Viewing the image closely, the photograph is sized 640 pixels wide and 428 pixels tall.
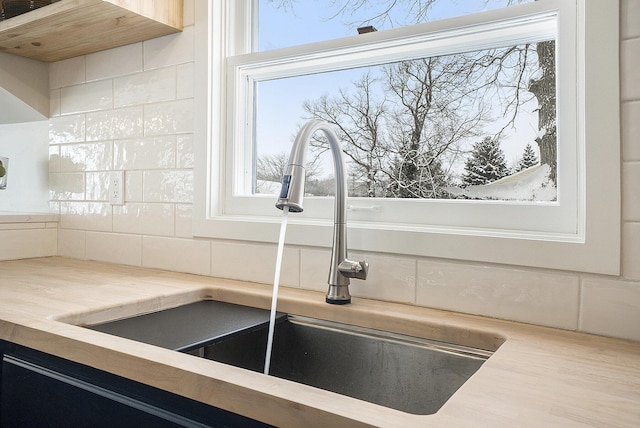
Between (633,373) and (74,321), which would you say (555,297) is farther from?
(74,321)

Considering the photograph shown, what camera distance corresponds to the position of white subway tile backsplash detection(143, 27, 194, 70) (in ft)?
4.97

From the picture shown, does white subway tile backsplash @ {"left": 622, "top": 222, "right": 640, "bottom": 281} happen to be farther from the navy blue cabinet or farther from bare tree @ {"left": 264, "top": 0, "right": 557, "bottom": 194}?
the navy blue cabinet

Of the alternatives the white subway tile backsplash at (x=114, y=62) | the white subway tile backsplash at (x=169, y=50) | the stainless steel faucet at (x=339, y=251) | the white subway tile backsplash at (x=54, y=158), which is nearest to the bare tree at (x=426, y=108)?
the stainless steel faucet at (x=339, y=251)

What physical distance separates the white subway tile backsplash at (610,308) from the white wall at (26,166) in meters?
1.92

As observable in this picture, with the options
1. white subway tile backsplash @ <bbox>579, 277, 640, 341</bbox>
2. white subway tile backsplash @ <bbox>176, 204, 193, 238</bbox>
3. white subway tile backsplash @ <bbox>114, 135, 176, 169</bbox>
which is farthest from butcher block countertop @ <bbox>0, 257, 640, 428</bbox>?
white subway tile backsplash @ <bbox>114, 135, 176, 169</bbox>

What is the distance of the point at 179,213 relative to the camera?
5.05 feet

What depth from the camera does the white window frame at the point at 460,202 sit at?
2.93ft

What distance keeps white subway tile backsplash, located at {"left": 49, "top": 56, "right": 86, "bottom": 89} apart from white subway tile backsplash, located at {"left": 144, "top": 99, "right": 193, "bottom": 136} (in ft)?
1.38

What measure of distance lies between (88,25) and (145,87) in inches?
9.5

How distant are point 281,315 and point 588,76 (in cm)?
82

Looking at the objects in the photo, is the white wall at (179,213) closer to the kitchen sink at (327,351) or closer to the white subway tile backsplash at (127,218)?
the white subway tile backsplash at (127,218)

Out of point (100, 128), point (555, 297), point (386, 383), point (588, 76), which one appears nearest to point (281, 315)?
point (386, 383)

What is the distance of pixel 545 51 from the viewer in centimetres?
107

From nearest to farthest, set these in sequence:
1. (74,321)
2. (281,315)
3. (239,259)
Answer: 1. (74,321)
2. (281,315)
3. (239,259)
